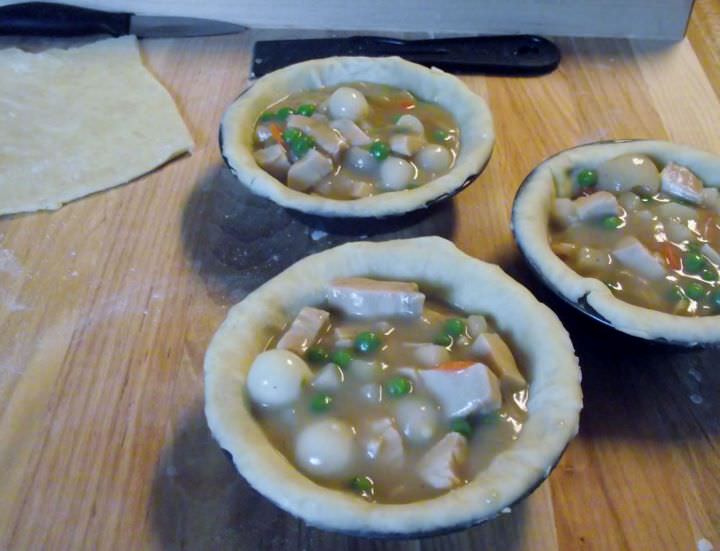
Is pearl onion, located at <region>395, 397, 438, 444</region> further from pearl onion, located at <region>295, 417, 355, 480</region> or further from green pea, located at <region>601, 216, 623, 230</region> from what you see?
green pea, located at <region>601, 216, 623, 230</region>

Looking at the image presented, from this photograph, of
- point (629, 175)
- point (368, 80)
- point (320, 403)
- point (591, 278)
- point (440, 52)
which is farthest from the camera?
point (440, 52)

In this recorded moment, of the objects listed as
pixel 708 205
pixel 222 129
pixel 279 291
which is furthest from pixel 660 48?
pixel 279 291

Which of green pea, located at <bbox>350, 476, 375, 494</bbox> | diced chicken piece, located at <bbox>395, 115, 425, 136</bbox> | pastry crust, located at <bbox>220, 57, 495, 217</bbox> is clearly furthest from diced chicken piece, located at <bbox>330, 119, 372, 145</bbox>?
green pea, located at <bbox>350, 476, 375, 494</bbox>

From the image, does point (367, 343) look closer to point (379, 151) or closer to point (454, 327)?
point (454, 327)

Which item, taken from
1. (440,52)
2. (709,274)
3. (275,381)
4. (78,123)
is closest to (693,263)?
(709,274)

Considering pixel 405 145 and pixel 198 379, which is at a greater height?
pixel 405 145

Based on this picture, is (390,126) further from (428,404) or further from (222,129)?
(428,404)

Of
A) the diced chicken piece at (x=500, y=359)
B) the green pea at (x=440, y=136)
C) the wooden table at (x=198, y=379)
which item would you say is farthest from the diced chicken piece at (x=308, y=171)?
the diced chicken piece at (x=500, y=359)

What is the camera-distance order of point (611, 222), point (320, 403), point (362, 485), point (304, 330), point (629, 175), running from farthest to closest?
point (629, 175) → point (611, 222) → point (304, 330) → point (320, 403) → point (362, 485)
